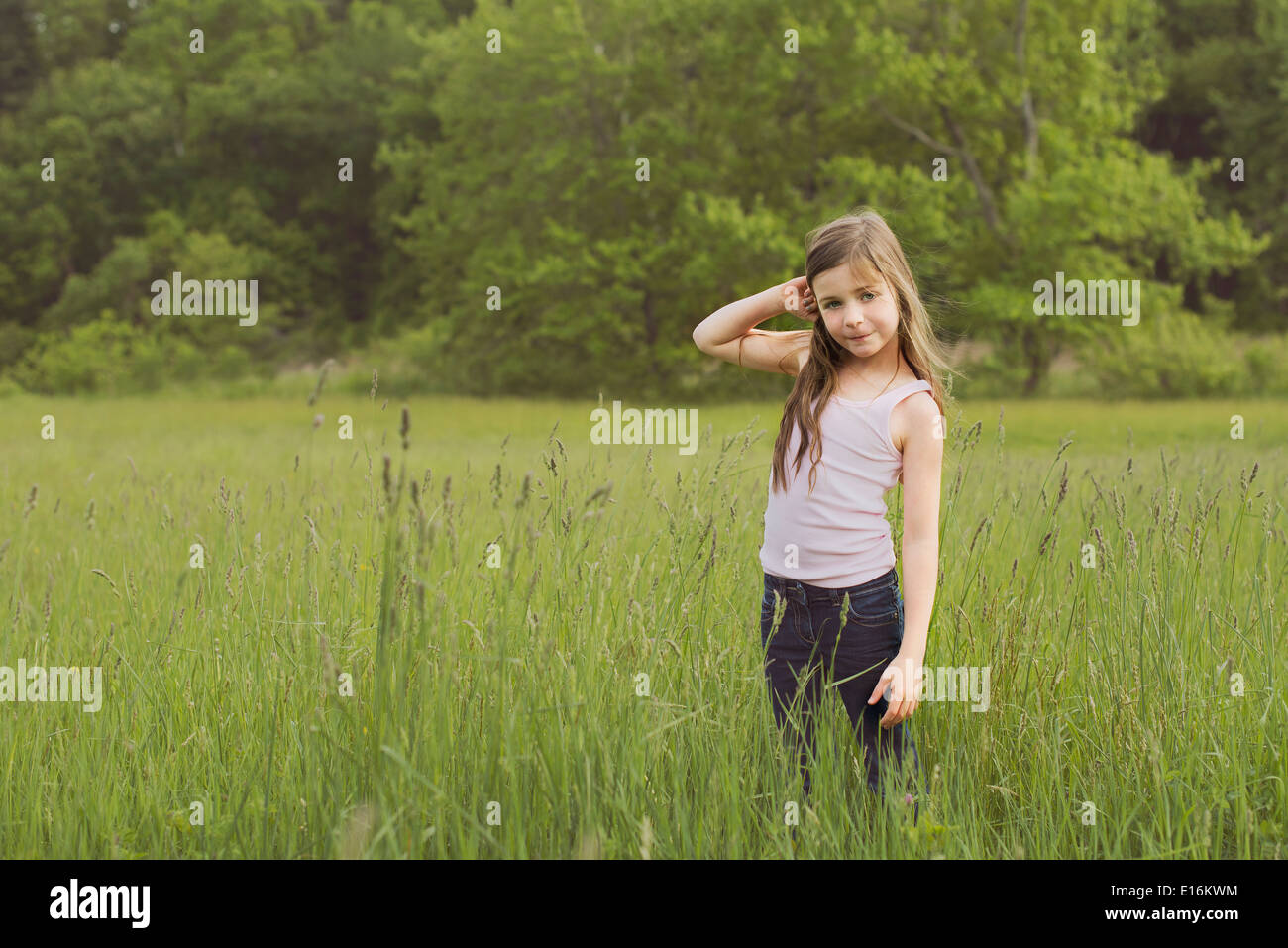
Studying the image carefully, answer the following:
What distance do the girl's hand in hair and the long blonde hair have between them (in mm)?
33

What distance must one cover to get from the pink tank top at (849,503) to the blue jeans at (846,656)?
40 millimetres

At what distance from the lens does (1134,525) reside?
210 inches

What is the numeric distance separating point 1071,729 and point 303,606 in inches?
91.6

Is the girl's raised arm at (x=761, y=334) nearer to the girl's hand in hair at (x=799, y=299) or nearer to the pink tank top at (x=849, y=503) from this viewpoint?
the girl's hand in hair at (x=799, y=299)

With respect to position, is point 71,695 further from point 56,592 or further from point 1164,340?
point 1164,340

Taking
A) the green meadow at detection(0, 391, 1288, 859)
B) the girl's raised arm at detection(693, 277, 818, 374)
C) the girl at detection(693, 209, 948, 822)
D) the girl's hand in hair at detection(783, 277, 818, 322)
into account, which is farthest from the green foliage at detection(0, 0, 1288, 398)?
the girl at detection(693, 209, 948, 822)

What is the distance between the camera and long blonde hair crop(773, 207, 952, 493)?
246cm

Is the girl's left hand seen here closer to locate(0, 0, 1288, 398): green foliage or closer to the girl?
the girl

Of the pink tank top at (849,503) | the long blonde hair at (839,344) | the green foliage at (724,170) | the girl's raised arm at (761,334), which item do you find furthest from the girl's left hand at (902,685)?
the green foliage at (724,170)

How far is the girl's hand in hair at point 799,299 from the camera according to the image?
8.66 ft

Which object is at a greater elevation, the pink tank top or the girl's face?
the girl's face

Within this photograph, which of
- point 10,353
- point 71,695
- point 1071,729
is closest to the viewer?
point 1071,729
